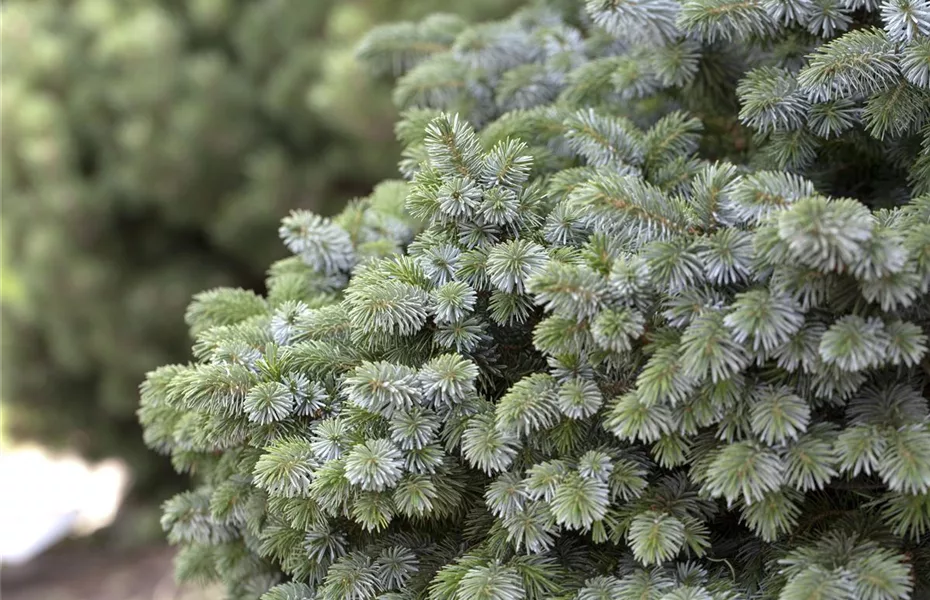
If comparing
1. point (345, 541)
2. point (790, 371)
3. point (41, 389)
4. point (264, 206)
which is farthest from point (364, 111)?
point (41, 389)

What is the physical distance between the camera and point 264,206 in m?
3.13

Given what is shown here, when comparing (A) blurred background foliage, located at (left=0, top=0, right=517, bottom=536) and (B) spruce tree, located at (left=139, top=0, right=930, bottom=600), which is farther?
(A) blurred background foliage, located at (left=0, top=0, right=517, bottom=536)

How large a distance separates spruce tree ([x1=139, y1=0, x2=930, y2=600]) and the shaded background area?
169 cm

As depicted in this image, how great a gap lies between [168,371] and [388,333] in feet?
1.25

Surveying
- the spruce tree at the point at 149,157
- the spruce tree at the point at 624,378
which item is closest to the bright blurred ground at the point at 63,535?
the spruce tree at the point at 149,157

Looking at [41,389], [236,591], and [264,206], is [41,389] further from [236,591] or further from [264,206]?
[236,591]

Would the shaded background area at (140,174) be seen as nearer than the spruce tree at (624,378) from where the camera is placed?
No

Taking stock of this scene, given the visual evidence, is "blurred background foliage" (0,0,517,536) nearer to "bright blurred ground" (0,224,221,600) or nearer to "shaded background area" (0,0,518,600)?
"shaded background area" (0,0,518,600)

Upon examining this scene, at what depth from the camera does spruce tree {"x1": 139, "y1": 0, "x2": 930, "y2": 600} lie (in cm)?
85

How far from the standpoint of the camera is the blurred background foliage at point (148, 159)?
310cm

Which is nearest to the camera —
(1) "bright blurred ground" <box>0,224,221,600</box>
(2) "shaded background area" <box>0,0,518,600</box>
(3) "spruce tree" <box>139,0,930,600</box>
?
(3) "spruce tree" <box>139,0,930,600</box>

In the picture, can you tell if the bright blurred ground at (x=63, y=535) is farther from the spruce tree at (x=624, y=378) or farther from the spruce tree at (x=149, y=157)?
the spruce tree at (x=624, y=378)

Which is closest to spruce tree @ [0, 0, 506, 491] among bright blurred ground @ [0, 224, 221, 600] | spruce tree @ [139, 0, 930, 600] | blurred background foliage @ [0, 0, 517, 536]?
blurred background foliage @ [0, 0, 517, 536]

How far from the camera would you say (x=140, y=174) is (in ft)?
10.4
